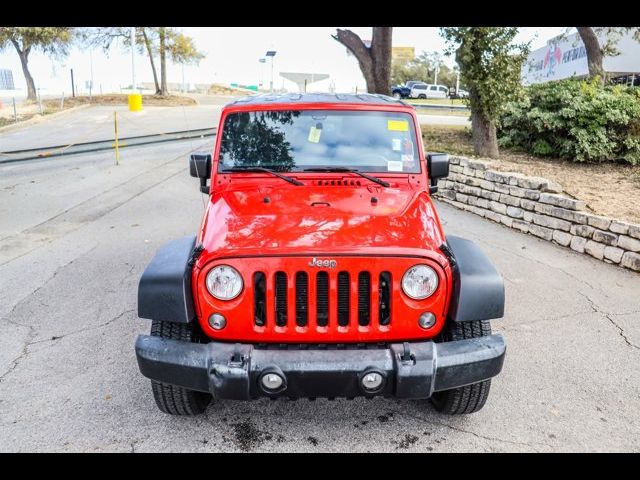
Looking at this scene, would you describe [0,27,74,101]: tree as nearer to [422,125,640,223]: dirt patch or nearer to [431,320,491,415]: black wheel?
[422,125,640,223]: dirt patch

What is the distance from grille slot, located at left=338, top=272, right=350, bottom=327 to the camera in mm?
2986

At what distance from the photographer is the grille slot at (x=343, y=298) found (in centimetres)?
299

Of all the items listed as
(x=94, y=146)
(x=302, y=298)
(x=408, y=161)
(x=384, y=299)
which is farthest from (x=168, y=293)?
(x=94, y=146)

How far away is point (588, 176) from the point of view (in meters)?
9.52

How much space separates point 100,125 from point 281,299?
19.8 meters

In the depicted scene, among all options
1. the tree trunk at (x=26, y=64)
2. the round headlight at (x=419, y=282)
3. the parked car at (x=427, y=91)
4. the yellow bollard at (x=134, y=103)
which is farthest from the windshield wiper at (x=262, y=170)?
the parked car at (x=427, y=91)

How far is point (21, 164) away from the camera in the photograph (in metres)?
13.3

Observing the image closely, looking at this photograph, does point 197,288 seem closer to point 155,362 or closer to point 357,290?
point 155,362

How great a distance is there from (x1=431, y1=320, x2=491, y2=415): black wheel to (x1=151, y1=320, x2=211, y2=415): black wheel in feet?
4.75

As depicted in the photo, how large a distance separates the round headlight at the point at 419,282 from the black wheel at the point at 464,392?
1.06 ft

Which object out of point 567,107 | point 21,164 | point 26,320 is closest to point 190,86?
point 21,164

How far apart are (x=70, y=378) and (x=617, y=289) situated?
5.06 meters

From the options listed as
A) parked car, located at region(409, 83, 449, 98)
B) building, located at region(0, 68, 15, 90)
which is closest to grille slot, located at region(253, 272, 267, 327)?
parked car, located at region(409, 83, 449, 98)

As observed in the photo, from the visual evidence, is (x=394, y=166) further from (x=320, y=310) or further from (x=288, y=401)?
(x=288, y=401)
